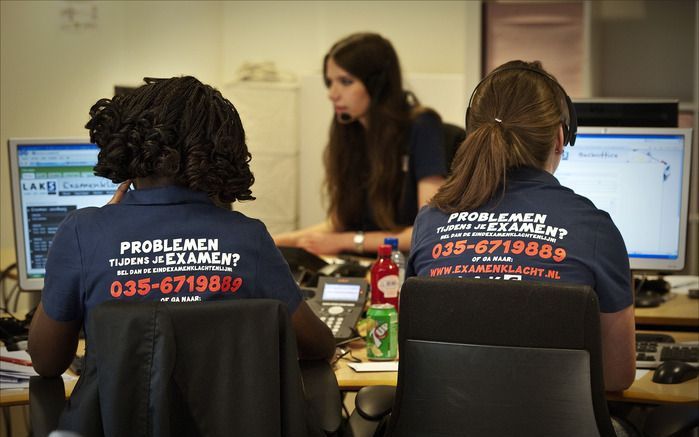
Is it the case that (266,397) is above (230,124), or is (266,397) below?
below

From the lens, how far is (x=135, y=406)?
52.5 inches

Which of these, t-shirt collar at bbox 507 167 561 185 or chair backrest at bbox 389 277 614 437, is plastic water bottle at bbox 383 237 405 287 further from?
chair backrest at bbox 389 277 614 437

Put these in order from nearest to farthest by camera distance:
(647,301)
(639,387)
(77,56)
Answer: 1. (639,387)
2. (647,301)
3. (77,56)

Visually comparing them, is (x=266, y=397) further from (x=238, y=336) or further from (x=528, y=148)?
(x=528, y=148)

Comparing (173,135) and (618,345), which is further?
(618,345)

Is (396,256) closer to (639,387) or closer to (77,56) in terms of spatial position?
(639,387)

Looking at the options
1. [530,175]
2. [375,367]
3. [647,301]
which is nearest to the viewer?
[530,175]

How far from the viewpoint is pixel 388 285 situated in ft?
7.75

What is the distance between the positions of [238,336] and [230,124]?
1.46ft

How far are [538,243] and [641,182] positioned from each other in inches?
38.9

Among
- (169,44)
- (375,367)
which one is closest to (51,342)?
(375,367)

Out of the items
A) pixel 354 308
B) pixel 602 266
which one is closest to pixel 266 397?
pixel 602 266

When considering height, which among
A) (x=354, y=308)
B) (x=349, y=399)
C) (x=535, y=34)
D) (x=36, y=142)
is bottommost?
(x=349, y=399)

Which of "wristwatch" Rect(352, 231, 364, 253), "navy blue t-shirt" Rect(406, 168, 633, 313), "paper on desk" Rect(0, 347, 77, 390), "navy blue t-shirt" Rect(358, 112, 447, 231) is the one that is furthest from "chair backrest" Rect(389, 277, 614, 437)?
"navy blue t-shirt" Rect(358, 112, 447, 231)
